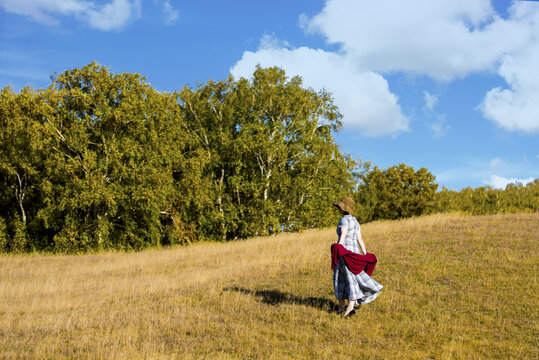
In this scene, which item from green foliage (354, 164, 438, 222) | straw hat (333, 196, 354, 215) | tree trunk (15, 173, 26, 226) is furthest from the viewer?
green foliage (354, 164, 438, 222)

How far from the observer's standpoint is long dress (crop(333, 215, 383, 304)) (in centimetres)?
978

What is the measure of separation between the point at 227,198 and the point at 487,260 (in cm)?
2302

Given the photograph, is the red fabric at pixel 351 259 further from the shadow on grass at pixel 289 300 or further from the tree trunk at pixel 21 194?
the tree trunk at pixel 21 194

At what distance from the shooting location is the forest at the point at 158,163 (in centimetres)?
2767

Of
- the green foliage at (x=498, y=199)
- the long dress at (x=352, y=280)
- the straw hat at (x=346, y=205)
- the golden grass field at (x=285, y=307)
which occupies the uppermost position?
the green foliage at (x=498, y=199)

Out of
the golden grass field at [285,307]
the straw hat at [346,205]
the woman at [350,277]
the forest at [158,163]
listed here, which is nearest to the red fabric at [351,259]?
the woman at [350,277]

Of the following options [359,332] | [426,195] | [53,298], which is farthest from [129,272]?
[426,195]

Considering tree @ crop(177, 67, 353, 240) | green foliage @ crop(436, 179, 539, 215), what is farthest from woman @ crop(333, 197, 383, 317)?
green foliage @ crop(436, 179, 539, 215)

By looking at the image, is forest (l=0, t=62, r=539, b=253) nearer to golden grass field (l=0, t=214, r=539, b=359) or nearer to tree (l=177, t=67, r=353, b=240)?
tree (l=177, t=67, r=353, b=240)

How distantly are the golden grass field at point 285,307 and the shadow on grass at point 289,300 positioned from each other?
3 centimetres

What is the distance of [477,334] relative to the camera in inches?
352

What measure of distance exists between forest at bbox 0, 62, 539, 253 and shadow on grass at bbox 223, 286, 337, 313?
1618 centimetres

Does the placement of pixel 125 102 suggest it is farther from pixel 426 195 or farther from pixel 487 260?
pixel 426 195

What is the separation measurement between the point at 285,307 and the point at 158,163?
20.9 metres
